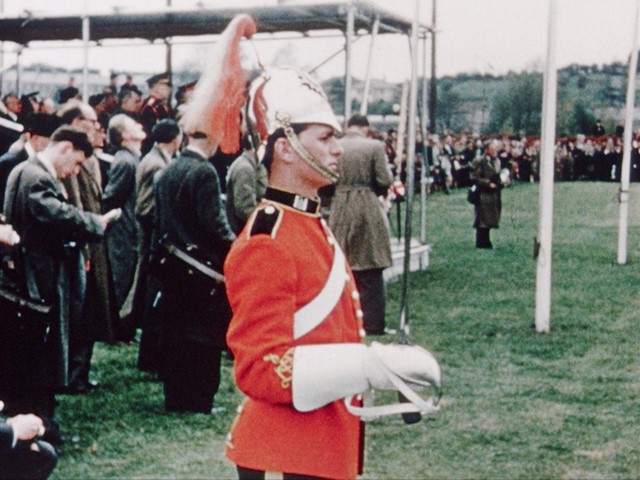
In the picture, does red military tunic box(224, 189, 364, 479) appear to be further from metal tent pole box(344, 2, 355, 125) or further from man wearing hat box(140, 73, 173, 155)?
man wearing hat box(140, 73, 173, 155)

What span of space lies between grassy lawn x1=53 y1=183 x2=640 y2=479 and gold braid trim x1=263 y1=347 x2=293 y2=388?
3.11 meters

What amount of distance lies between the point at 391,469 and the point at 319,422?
303 centimetres

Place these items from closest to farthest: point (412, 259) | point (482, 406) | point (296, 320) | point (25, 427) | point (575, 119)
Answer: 1. point (296, 320)
2. point (25, 427)
3. point (482, 406)
4. point (412, 259)
5. point (575, 119)

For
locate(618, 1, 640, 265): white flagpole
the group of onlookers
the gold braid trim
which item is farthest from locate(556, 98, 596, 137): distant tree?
the gold braid trim

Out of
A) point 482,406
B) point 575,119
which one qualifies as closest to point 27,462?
point 482,406

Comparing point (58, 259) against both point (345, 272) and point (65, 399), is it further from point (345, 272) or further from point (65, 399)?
point (345, 272)

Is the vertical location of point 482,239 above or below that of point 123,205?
below

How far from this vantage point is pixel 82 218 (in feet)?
20.2

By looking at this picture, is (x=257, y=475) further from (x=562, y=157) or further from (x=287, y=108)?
(x=562, y=157)

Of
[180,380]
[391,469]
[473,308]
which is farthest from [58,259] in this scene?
[473,308]

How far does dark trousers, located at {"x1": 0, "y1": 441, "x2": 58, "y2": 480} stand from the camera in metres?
3.89

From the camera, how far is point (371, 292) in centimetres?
916

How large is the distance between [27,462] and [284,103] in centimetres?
177

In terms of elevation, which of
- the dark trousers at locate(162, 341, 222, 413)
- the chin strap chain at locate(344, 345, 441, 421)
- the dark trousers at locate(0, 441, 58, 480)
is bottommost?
the dark trousers at locate(162, 341, 222, 413)
